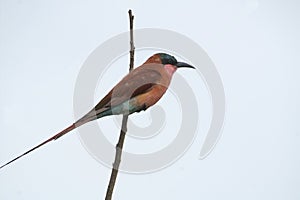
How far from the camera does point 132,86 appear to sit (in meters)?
1.74

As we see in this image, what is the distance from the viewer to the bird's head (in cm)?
193

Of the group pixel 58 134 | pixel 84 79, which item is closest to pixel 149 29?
pixel 84 79

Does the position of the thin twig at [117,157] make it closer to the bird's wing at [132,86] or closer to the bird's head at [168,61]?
the bird's wing at [132,86]

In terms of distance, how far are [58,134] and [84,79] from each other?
317mm

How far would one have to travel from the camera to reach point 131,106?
5.67 feet

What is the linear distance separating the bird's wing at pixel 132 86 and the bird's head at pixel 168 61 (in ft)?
0.40

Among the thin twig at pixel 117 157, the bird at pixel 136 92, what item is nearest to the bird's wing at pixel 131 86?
the bird at pixel 136 92

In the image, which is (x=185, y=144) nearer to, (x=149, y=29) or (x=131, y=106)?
(x=131, y=106)

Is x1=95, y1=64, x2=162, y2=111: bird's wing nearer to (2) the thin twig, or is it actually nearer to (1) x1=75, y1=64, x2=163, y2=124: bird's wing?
(1) x1=75, y1=64, x2=163, y2=124: bird's wing

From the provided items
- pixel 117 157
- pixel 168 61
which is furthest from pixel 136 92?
pixel 117 157

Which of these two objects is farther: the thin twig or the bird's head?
the bird's head

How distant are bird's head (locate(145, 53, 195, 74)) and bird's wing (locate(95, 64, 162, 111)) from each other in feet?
0.40

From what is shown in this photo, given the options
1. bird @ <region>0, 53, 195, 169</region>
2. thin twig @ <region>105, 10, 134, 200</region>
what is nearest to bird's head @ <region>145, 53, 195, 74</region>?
bird @ <region>0, 53, 195, 169</region>

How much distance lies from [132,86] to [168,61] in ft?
0.99
